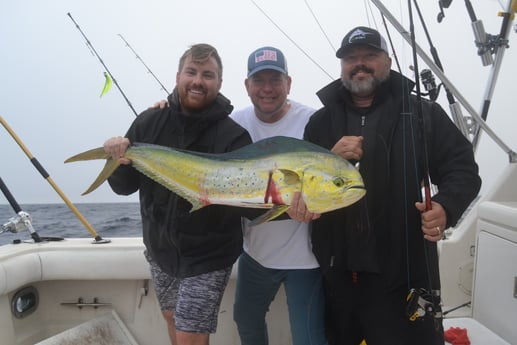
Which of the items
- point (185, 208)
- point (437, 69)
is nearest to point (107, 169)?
point (185, 208)

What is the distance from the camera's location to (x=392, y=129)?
2074 millimetres

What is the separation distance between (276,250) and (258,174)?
75 centimetres

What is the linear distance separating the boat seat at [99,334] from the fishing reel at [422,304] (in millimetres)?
2355

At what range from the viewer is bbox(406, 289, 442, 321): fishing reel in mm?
1881

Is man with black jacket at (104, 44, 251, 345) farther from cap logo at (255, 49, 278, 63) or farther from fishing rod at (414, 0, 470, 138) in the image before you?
Result: fishing rod at (414, 0, 470, 138)

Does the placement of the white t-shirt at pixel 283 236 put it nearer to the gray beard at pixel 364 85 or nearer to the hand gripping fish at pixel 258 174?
the gray beard at pixel 364 85

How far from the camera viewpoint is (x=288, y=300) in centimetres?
243

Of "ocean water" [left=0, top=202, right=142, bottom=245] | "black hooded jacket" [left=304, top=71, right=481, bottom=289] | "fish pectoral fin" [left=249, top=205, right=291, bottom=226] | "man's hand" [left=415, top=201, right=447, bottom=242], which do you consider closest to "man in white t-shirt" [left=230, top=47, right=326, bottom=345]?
"black hooded jacket" [left=304, top=71, right=481, bottom=289]

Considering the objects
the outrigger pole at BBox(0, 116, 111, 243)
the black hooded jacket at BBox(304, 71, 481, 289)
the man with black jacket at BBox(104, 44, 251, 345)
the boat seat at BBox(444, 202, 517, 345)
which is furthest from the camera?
the outrigger pole at BBox(0, 116, 111, 243)

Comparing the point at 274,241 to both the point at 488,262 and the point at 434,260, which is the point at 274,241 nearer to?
the point at 434,260

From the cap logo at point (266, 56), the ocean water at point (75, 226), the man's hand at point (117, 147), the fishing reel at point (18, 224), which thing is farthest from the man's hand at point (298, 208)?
the ocean water at point (75, 226)

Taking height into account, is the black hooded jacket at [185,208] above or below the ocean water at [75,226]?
above

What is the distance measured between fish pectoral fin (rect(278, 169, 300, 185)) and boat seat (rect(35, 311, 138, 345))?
2.26 m

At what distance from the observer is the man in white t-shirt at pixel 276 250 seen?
2.34m
